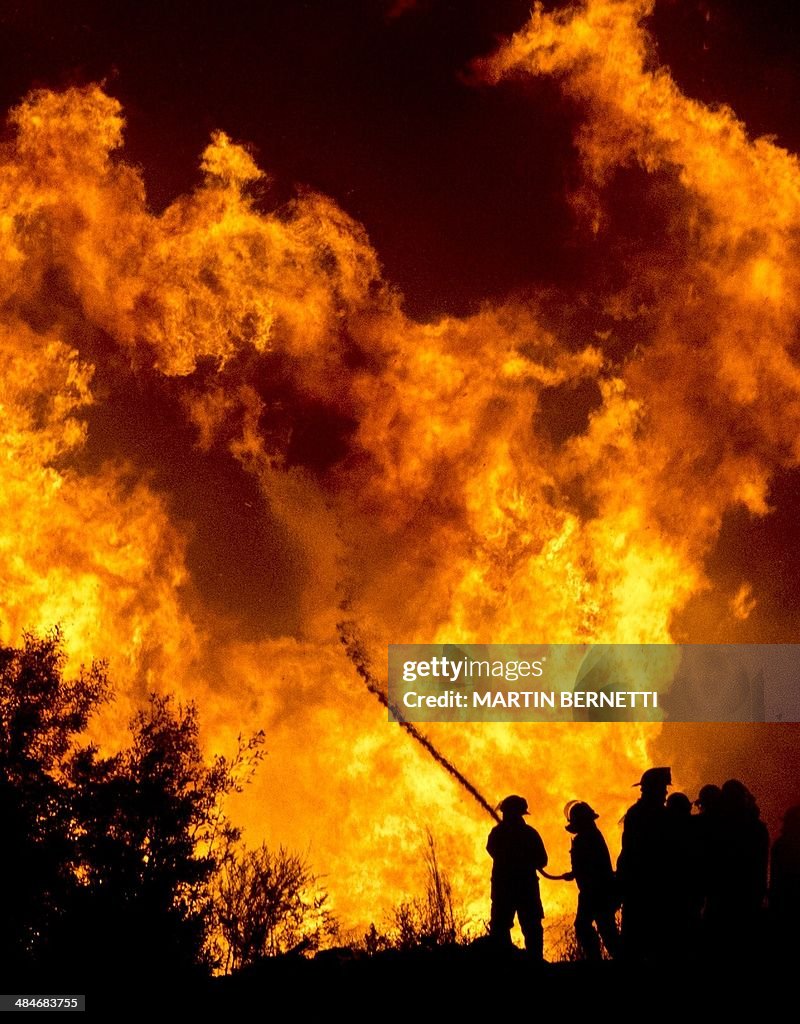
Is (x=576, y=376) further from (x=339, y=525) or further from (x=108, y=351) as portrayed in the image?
(x=108, y=351)

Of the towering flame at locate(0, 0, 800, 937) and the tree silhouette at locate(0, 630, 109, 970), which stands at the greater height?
the towering flame at locate(0, 0, 800, 937)

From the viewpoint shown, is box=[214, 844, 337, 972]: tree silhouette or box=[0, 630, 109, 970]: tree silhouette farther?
box=[214, 844, 337, 972]: tree silhouette

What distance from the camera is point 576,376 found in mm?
28875

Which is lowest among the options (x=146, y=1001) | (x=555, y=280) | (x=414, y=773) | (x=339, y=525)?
(x=146, y=1001)

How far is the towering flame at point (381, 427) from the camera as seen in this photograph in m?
26.4

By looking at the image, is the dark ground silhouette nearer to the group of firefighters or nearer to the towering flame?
the group of firefighters

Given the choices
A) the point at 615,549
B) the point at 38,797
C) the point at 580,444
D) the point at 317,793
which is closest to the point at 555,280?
the point at 580,444

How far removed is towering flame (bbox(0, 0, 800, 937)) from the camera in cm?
2641

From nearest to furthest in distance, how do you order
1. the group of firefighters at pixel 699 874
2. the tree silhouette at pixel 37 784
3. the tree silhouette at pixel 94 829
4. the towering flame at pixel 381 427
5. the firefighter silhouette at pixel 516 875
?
1. the group of firefighters at pixel 699 874
2. the firefighter silhouette at pixel 516 875
3. the tree silhouette at pixel 37 784
4. the tree silhouette at pixel 94 829
5. the towering flame at pixel 381 427

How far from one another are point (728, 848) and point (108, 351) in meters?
21.9

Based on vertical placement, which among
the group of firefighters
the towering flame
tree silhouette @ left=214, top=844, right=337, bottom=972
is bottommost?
the group of firefighters

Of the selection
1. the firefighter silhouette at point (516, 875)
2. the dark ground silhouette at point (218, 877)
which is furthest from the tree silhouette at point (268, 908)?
the firefighter silhouette at point (516, 875)

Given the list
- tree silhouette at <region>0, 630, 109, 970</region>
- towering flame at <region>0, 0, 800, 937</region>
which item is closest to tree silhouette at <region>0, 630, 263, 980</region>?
tree silhouette at <region>0, 630, 109, 970</region>

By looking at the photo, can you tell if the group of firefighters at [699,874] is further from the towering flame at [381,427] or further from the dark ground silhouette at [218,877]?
the towering flame at [381,427]
